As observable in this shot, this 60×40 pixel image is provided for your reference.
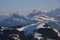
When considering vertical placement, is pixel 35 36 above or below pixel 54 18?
below

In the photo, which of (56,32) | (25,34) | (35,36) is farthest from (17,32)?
(56,32)

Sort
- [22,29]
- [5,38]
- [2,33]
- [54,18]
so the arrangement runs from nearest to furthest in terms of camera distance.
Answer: [5,38], [2,33], [22,29], [54,18]

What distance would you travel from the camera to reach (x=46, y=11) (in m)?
15.2

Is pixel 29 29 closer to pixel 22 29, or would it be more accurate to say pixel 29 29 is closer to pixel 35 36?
pixel 22 29

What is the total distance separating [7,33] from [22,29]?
171 cm

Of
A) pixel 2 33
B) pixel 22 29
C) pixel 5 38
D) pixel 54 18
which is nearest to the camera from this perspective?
pixel 5 38

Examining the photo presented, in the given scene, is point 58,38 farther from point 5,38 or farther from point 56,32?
point 5,38

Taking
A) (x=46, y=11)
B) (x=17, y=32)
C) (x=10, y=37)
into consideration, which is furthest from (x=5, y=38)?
(x=46, y=11)

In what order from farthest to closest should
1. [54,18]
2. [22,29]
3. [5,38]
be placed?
[54,18]
[22,29]
[5,38]

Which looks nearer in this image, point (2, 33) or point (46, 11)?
point (2, 33)

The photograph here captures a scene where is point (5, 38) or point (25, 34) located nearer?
point (5, 38)

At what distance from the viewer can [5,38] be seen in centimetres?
1218

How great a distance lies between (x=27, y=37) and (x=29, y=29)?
2.03m

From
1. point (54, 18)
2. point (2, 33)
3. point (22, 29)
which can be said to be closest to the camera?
point (2, 33)
